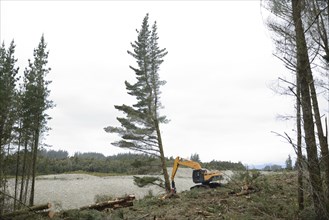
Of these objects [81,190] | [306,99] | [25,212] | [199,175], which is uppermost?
[306,99]

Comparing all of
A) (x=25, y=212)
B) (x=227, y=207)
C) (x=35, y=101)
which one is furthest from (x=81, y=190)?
(x=227, y=207)

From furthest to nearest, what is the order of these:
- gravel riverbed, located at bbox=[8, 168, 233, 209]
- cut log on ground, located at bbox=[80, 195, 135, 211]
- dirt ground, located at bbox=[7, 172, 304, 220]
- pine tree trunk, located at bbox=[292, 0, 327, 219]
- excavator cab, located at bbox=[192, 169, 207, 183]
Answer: gravel riverbed, located at bbox=[8, 168, 233, 209], excavator cab, located at bbox=[192, 169, 207, 183], cut log on ground, located at bbox=[80, 195, 135, 211], dirt ground, located at bbox=[7, 172, 304, 220], pine tree trunk, located at bbox=[292, 0, 327, 219]

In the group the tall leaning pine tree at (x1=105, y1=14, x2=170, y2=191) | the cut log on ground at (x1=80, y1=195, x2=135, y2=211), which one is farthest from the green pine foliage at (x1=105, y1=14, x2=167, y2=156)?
the cut log on ground at (x1=80, y1=195, x2=135, y2=211)

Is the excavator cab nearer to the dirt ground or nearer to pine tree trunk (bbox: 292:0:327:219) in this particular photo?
the dirt ground

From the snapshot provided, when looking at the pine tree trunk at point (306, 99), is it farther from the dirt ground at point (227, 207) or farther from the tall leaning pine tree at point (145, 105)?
the tall leaning pine tree at point (145, 105)

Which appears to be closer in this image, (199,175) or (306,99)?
(306,99)

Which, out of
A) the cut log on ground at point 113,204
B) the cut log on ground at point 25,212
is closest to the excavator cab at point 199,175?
the cut log on ground at point 113,204

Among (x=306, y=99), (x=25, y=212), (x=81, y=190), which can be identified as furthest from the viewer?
(x=81, y=190)

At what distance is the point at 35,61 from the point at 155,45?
10.4m

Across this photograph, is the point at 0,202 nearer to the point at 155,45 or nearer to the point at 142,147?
the point at 142,147

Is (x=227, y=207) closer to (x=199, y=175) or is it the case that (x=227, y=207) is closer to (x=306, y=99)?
(x=306, y=99)

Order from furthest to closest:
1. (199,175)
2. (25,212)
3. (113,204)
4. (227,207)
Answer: (199,175)
(113,204)
(227,207)
(25,212)

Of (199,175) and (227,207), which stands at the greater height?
(199,175)

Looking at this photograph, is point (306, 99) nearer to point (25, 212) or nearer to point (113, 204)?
point (113, 204)
